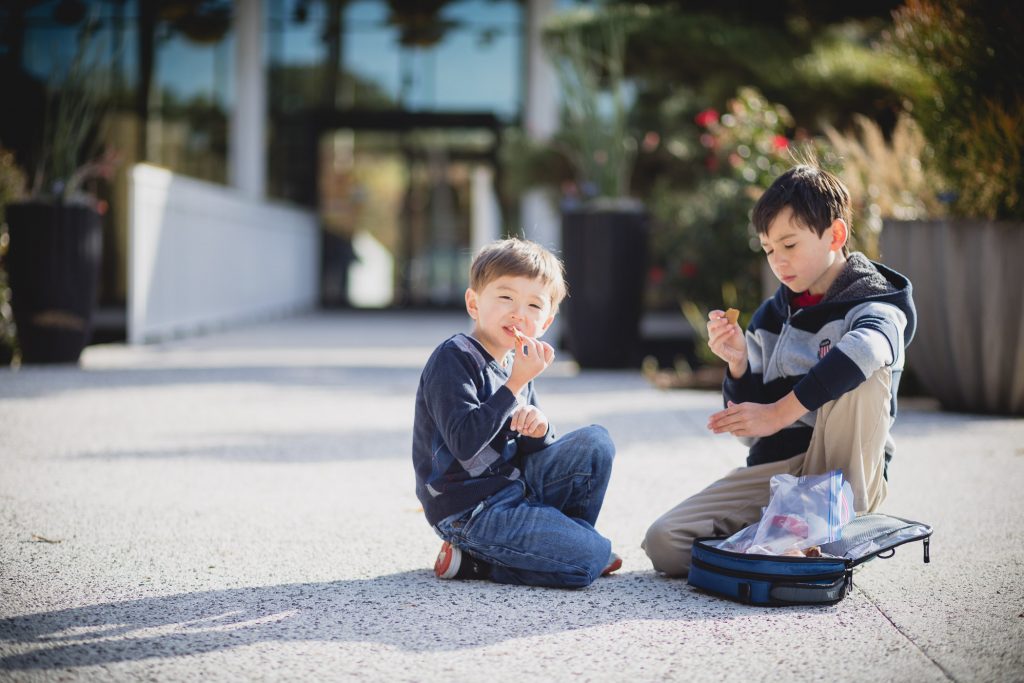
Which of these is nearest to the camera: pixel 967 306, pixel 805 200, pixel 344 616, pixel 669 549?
pixel 344 616

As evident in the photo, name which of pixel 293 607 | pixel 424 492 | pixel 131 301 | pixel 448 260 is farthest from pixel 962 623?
pixel 448 260

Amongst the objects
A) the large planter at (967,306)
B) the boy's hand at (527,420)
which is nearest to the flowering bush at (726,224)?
the large planter at (967,306)

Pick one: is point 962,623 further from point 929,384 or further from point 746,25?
point 746,25

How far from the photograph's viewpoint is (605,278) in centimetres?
748

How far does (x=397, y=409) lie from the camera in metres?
Answer: 5.76

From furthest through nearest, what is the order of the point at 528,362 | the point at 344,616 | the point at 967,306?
the point at 967,306 → the point at 528,362 → the point at 344,616

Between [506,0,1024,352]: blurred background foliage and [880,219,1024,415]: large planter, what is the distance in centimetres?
21

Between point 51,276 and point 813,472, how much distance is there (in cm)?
577

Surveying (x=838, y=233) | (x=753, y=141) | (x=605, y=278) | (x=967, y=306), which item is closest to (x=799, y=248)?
(x=838, y=233)

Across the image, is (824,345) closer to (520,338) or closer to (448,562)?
(520,338)

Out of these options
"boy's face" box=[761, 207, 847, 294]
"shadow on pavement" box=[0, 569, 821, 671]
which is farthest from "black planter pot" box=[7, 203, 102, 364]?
"boy's face" box=[761, 207, 847, 294]

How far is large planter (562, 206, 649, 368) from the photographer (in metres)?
7.43

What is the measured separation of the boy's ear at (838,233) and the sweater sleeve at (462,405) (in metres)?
0.91

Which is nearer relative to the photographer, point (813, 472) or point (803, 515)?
point (803, 515)
